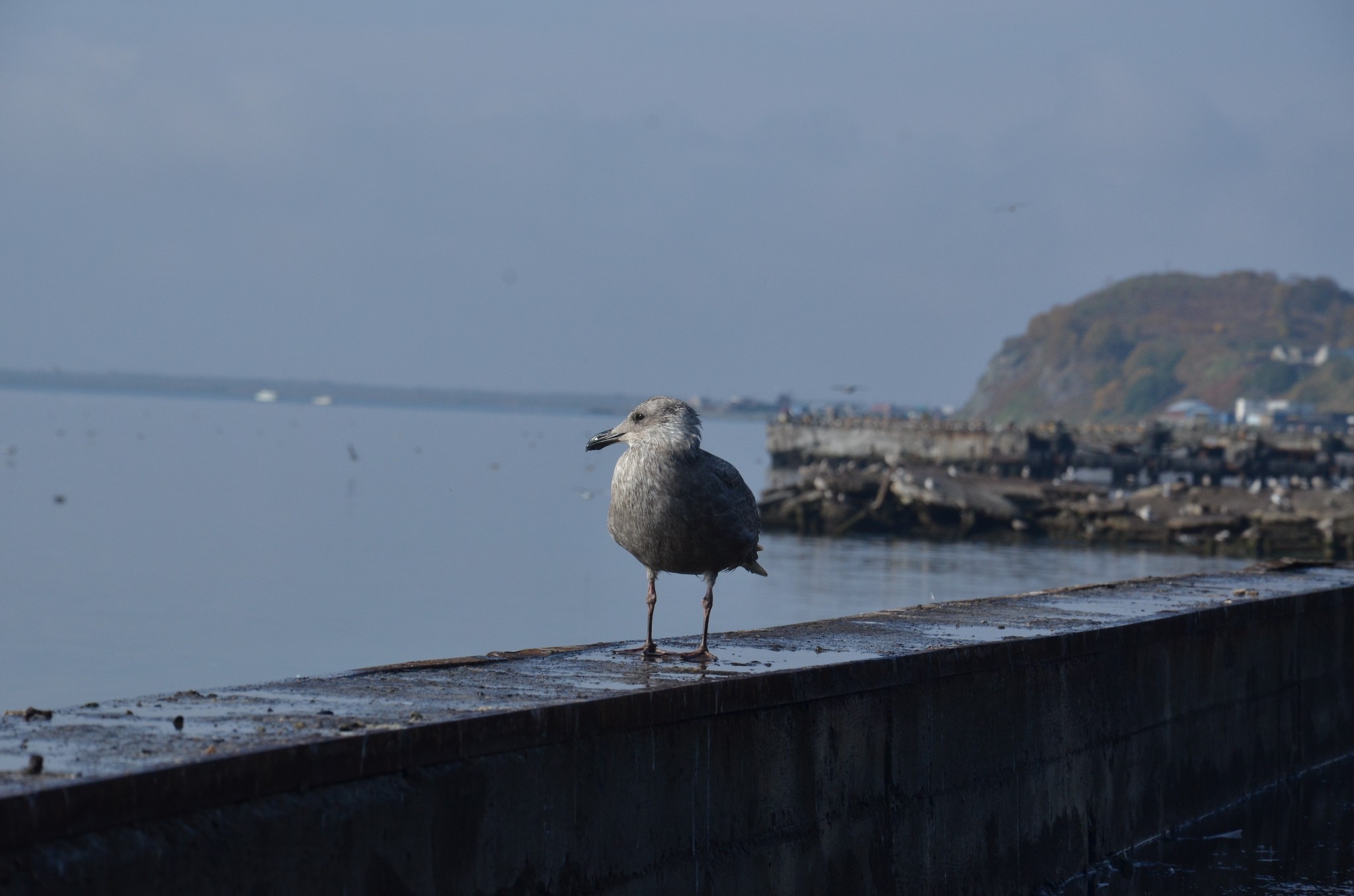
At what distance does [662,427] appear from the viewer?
778cm

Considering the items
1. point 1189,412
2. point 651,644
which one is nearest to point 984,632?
point 651,644

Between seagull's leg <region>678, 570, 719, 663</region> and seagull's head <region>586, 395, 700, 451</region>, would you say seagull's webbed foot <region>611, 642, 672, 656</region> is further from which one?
seagull's head <region>586, 395, 700, 451</region>

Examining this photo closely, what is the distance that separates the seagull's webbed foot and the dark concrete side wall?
1.04 m

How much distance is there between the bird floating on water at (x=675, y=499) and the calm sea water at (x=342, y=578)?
1300cm

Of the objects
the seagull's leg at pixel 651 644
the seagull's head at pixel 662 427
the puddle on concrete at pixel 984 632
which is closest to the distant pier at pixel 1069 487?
the puddle on concrete at pixel 984 632

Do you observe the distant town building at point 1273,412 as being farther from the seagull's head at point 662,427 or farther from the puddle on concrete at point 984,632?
the seagull's head at point 662,427

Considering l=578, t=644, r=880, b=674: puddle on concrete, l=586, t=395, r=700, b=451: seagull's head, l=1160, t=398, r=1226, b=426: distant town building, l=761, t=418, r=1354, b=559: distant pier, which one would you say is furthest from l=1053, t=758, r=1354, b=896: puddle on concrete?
l=1160, t=398, r=1226, b=426: distant town building

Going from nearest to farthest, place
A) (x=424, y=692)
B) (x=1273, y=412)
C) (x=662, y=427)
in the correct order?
(x=424, y=692)
(x=662, y=427)
(x=1273, y=412)

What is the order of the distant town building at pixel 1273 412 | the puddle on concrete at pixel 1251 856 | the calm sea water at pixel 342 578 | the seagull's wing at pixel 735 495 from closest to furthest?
the seagull's wing at pixel 735 495 → the puddle on concrete at pixel 1251 856 → the calm sea water at pixel 342 578 → the distant town building at pixel 1273 412

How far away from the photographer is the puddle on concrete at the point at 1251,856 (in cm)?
999

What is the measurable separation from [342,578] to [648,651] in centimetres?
2730

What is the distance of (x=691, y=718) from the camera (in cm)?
675

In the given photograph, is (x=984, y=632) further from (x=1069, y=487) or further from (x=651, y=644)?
(x=1069, y=487)

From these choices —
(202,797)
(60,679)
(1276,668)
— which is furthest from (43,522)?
(202,797)
